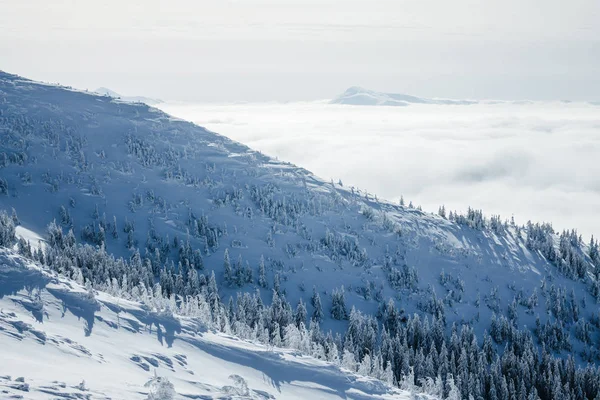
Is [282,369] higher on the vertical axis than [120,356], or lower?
lower

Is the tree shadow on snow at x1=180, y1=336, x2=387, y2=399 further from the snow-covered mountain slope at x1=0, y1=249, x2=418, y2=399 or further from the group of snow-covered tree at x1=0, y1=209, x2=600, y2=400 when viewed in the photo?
the group of snow-covered tree at x1=0, y1=209, x2=600, y2=400

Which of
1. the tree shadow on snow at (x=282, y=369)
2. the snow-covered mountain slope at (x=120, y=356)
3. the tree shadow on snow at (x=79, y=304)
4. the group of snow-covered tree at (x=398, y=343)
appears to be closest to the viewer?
the snow-covered mountain slope at (x=120, y=356)

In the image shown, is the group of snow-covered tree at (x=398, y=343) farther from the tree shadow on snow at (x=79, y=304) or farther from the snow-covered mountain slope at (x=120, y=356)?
the tree shadow on snow at (x=79, y=304)

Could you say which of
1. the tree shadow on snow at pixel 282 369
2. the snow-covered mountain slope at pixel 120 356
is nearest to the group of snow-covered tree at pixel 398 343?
the tree shadow on snow at pixel 282 369

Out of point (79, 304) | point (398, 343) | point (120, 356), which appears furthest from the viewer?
point (398, 343)

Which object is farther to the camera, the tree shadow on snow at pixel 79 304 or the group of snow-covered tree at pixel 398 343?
the group of snow-covered tree at pixel 398 343

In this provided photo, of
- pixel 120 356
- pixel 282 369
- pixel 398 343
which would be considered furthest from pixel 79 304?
A: pixel 398 343

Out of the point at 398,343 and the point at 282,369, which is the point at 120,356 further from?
the point at 398,343

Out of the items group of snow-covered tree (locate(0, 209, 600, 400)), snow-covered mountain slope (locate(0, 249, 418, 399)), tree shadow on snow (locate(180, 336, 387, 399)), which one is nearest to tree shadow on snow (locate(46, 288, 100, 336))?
snow-covered mountain slope (locate(0, 249, 418, 399))

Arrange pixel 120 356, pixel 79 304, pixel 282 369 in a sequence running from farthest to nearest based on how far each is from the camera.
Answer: pixel 282 369
pixel 79 304
pixel 120 356
